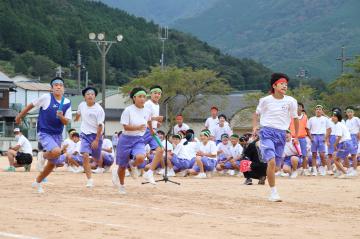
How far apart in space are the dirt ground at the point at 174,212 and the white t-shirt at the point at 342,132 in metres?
5.67

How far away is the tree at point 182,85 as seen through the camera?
3243 inches

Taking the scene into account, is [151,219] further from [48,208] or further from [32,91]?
[32,91]

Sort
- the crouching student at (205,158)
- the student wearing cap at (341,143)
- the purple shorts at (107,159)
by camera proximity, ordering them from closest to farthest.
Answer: the crouching student at (205,158) → the student wearing cap at (341,143) → the purple shorts at (107,159)

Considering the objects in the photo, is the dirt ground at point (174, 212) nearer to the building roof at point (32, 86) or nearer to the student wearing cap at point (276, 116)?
the student wearing cap at point (276, 116)

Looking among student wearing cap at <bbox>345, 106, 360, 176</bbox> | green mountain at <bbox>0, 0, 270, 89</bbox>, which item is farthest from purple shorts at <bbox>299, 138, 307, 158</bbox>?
green mountain at <bbox>0, 0, 270, 89</bbox>

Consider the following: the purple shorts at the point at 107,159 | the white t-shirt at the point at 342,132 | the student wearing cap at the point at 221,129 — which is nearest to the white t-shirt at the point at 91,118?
the purple shorts at the point at 107,159

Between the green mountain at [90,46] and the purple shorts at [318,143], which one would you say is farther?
the green mountain at [90,46]

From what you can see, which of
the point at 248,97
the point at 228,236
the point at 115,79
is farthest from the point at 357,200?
the point at 115,79

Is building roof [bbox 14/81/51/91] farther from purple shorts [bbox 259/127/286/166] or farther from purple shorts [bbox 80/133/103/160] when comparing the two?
purple shorts [bbox 259/127/286/166]

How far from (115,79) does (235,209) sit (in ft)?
388

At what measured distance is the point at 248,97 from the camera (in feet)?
278

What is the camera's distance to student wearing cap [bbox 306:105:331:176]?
2527cm

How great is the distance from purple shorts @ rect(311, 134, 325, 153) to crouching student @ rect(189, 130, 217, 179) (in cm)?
301

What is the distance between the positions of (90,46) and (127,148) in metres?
119
